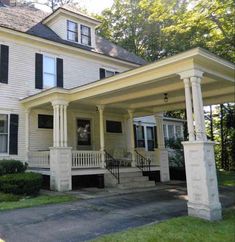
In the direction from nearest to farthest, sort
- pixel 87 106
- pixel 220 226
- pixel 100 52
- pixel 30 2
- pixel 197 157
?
1. pixel 220 226
2. pixel 197 157
3. pixel 87 106
4. pixel 100 52
5. pixel 30 2

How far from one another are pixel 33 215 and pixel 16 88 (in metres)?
7.78

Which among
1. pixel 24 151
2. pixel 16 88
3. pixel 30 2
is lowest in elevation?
pixel 24 151

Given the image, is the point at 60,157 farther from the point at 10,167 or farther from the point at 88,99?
the point at 88,99

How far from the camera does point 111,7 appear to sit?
96.3 ft

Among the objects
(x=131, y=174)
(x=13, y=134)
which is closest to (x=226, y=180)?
(x=131, y=174)

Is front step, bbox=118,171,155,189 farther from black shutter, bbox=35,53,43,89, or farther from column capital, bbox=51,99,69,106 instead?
black shutter, bbox=35,53,43,89

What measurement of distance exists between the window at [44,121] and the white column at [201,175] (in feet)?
28.0

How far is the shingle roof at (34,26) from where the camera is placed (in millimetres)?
14812

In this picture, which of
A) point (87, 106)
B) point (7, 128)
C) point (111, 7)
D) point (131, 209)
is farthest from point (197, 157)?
point (111, 7)

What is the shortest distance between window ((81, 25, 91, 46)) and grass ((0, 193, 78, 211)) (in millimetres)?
10143

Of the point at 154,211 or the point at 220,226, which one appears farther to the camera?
the point at 154,211

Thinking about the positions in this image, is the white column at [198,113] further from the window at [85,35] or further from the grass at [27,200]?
the window at [85,35]

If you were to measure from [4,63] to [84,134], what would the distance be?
541 centimetres

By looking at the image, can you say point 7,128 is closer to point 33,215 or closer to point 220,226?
point 33,215
